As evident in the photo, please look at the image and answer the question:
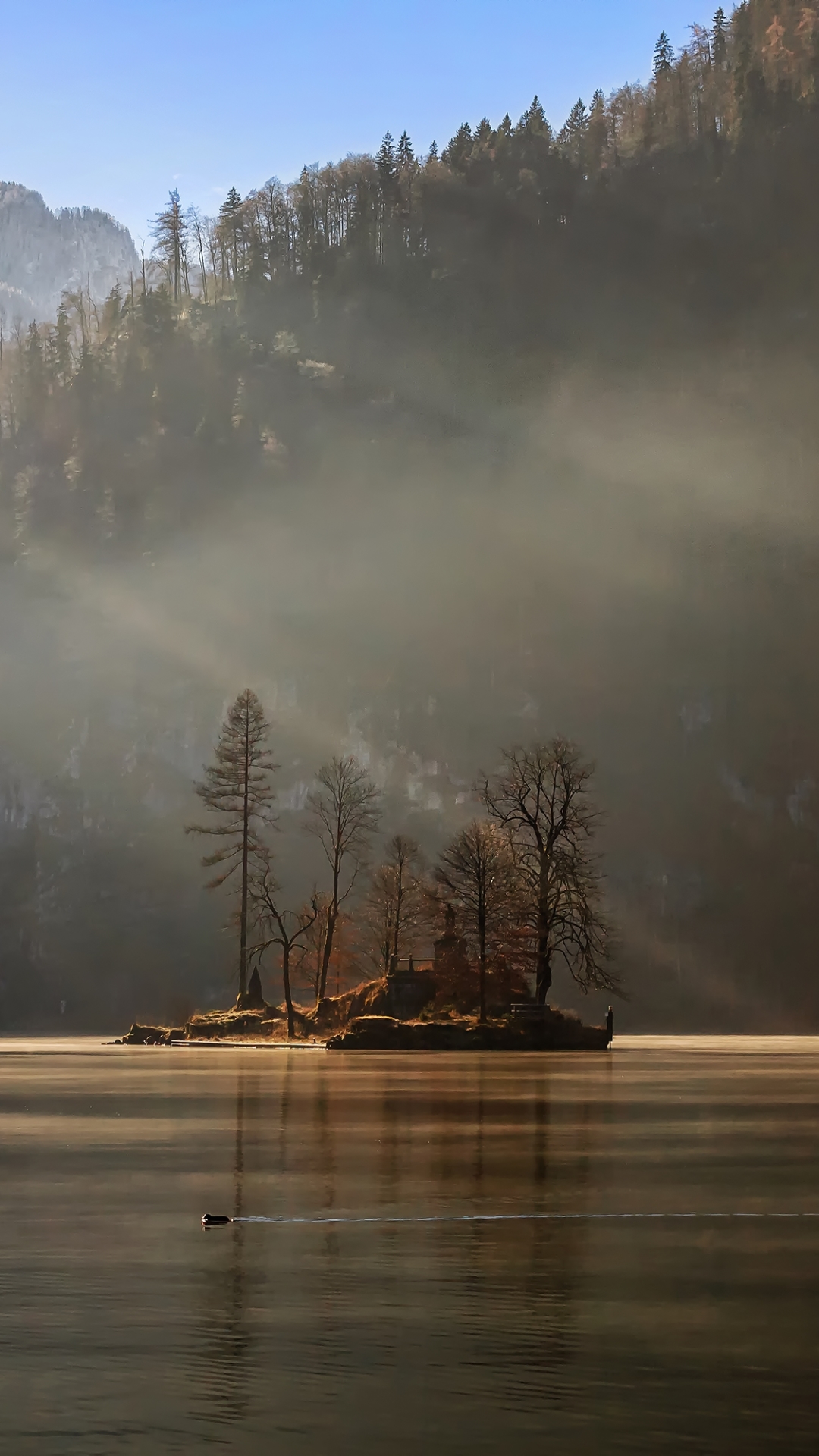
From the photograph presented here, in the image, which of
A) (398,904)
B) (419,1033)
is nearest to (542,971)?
(419,1033)

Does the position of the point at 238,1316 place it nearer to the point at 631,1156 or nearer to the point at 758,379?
the point at 631,1156

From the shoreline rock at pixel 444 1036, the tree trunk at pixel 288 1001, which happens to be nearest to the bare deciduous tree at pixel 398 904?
the tree trunk at pixel 288 1001

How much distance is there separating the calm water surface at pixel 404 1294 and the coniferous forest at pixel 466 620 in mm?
120370

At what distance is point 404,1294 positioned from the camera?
1116 centimetres

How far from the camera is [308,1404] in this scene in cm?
828

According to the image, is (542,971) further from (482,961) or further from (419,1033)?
(419,1033)

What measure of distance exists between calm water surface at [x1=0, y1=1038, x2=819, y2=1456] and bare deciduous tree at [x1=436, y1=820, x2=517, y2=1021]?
52298mm

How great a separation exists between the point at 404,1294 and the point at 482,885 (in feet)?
219

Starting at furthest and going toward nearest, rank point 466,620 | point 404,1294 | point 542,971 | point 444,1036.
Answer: point 466,620
point 542,971
point 444,1036
point 404,1294

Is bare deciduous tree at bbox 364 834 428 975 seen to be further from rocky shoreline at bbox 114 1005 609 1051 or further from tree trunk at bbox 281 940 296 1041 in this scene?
rocky shoreline at bbox 114 1005 609 1051

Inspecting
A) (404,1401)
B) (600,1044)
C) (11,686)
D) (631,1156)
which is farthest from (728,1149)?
(11,686)

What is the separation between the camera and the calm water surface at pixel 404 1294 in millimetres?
7980

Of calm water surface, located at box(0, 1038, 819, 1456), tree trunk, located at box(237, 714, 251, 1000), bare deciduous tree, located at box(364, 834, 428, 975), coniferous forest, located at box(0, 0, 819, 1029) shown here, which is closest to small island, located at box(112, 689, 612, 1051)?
tree trunk, located at box(237, 714, 251, 1000)

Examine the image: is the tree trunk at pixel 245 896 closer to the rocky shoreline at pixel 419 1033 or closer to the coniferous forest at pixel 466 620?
the rocky shoreline at pixel 419 1033
